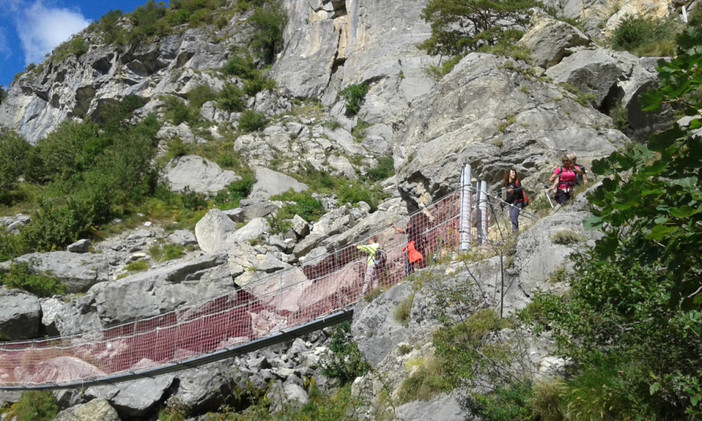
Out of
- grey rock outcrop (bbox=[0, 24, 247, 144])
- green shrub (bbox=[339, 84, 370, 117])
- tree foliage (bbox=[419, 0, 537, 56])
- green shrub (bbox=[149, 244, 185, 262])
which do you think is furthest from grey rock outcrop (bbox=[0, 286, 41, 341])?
grey rock outcrop (bbox=[0, 24, 247, 144])

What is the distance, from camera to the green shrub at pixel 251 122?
84.9ft

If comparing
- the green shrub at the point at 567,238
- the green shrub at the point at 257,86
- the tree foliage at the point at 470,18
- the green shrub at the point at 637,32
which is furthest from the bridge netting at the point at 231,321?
the green shrub at the point at 257,86

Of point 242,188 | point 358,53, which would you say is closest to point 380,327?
point 242,188

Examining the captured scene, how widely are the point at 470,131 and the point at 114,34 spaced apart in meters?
33.5

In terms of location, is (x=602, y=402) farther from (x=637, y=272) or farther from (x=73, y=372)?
(x=73, y=372)

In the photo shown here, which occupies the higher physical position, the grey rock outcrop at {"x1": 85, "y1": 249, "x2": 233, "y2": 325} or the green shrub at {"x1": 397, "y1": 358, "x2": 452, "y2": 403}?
the grey rock outcrop at {"x1": 85, "y1": 249, "x2": 233, "y2": 325}

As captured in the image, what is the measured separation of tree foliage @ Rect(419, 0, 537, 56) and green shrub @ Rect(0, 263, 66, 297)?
1333 cm

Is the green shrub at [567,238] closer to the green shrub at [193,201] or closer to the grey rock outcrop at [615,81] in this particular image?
the grey rock outcrop at [615,81]

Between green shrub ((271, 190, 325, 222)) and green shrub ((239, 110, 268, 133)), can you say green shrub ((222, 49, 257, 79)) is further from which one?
green shrub ((271, 190, 325, 222))

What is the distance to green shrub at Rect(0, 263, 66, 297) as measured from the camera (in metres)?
14.9

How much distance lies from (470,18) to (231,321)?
13323 millimetres

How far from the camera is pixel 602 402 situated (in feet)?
15.4

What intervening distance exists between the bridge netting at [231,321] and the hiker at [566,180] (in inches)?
Answer: 58.7

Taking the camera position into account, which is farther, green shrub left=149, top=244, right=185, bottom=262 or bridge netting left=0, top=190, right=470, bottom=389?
A: green shrub left=149, top=244, right=185, bottom=262
